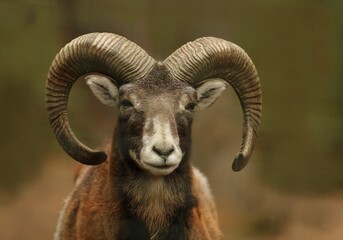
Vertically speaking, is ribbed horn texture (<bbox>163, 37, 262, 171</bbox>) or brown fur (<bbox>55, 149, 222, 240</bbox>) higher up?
ribbed horn texture (<bbox>163, 37, 262, 171</bbox>)

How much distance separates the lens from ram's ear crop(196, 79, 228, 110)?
328 inches

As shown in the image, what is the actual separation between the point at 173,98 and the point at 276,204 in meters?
6.38

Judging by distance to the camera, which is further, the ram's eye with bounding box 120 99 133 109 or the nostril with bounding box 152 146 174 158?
the ram's eye with bounding box 120 99 133 109

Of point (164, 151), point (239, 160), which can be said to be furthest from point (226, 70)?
point (164, 151)

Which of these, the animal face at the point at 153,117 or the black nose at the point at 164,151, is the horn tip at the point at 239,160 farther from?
the black nose at the point at 164,151

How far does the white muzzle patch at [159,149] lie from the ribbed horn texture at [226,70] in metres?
0.73

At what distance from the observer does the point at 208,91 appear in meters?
8.38

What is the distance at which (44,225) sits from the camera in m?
12.8

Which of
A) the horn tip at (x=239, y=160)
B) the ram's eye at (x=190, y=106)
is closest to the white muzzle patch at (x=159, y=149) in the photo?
the ram's eye at (x=190, y=106)

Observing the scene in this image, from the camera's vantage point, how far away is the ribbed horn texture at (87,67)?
7.94 meters

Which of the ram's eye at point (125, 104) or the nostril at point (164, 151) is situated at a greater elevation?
the ram's eye at point (125, 104)

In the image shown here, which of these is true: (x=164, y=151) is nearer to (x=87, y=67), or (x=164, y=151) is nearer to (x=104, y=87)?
(x=104, y=87)

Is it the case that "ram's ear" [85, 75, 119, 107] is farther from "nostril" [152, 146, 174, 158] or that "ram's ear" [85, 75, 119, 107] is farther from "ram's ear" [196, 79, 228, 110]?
"nostril" [152, 146, 174, 158]

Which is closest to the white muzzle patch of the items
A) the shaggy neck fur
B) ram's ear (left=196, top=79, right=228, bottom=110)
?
the shaggy neck fur
